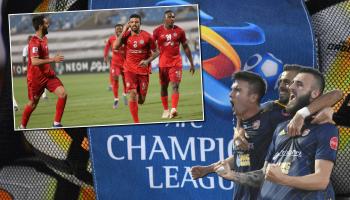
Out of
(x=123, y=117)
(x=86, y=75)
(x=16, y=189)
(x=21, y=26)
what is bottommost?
(x=16, y=189)

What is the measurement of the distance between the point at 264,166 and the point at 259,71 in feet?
1.61

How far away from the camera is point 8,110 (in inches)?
142

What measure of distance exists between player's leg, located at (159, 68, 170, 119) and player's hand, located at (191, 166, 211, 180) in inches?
12.4

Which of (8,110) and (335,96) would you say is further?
(8,110)

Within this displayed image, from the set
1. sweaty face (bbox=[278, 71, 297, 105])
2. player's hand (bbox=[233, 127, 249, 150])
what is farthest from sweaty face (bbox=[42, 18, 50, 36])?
sweaty face (bbox=[278, 71, 297, 105])

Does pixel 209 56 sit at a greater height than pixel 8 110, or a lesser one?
greater

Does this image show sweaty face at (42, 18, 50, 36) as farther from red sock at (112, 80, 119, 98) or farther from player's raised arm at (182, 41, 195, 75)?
player's raised arm at (182, 41, 195, 75)

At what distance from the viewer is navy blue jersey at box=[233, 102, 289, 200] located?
11.3 feet

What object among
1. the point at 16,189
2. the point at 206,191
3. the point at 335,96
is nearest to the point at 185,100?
the point at 206,191

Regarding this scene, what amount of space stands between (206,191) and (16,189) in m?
1.04

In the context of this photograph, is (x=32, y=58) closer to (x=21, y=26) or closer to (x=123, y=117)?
(x=21, y=26)

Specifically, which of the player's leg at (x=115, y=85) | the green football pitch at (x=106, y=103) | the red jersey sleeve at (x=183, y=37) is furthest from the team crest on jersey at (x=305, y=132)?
the player's leg at (x=115, y=85)

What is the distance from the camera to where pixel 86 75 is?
3469 mm

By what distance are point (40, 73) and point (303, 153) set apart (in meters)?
1.43
